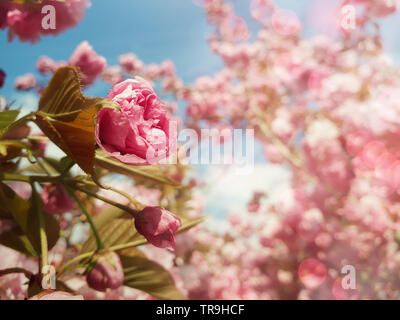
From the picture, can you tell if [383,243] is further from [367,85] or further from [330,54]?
[330,54]

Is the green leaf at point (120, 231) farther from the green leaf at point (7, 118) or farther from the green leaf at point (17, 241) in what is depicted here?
the green leaf at point (7, 118)

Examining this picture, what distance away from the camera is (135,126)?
276mm

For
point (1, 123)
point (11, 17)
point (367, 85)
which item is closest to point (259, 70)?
point (367, 85)

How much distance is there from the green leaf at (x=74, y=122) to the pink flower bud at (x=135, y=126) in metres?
0.01

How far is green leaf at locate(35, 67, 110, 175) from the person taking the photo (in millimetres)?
257

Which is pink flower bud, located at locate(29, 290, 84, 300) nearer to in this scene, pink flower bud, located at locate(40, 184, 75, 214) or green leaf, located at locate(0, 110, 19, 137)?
green leaf, located at locate(0, 110, 19, 137)

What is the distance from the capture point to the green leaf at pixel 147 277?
1.56 feet

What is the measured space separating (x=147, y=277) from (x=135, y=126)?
0.93 feet

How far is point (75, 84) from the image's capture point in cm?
29

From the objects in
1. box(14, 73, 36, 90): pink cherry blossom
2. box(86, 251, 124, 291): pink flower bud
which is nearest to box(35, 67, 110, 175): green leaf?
box(86, 251, 124, 291): pink flower bud

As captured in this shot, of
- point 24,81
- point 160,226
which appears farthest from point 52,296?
point 24,81

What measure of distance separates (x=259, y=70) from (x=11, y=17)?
2.18m

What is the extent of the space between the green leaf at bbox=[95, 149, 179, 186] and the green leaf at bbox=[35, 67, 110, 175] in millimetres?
72

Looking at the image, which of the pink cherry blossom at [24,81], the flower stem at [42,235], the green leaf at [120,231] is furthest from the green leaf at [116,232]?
the pink cherry blossom at [24,81]
